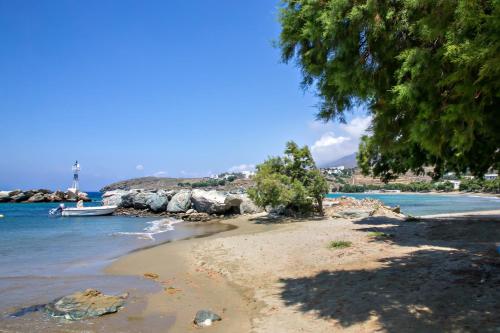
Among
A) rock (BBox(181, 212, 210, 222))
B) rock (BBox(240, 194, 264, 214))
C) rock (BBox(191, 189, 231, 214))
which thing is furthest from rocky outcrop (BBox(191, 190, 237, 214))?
rock (BBox(181, 212, 210, 222))

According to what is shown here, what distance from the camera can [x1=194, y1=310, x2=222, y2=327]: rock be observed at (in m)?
7.49

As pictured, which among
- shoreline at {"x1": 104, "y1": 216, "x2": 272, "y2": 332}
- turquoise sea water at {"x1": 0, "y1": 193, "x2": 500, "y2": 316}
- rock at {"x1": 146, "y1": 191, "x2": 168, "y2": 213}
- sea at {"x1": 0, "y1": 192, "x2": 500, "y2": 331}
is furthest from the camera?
rock at {"x1": 146, "y1": 191, "x2": 168, "y2": 213}

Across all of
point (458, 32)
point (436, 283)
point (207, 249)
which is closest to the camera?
point (458, 32)

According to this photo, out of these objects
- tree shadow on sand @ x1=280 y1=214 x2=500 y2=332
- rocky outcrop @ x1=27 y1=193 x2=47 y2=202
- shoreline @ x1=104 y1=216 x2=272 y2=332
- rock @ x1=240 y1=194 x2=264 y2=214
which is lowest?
shoreline @ x1=104 y1=216 x2=272 y2=332

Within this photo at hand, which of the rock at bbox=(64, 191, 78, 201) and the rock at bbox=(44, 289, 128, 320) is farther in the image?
the rock at bbox=(64, 191, 78, 201)

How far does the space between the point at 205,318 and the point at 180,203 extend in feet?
126

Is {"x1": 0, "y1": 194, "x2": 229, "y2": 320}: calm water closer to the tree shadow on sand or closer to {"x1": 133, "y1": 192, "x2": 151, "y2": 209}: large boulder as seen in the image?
the tree shadow on sand

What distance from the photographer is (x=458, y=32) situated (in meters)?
4.39

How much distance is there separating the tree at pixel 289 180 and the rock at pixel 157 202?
19985 mm

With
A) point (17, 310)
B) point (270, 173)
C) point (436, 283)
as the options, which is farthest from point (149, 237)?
point (436, 283)

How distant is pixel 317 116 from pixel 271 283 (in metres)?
4.85

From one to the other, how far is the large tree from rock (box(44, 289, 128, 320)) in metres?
6.27

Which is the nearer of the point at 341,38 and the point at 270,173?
the point at 341,38

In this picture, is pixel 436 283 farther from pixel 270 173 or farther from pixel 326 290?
pixel 270 173
